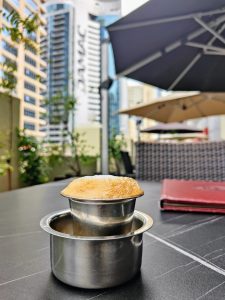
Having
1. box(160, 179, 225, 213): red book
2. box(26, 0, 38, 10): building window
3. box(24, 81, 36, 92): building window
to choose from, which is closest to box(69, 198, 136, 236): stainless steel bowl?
box(160, 179, 225, 213): red book

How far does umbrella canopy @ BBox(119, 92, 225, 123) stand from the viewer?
4.05 metres

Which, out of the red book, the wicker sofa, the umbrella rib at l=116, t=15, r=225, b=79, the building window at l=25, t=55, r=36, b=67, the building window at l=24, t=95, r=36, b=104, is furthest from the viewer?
the building window at l=24, t=95, r=36, b=104

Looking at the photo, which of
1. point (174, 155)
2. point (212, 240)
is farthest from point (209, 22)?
point (212, 240)

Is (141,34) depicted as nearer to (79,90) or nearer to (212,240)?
(212,240)

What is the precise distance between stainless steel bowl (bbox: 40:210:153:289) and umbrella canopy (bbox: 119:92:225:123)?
3822mm

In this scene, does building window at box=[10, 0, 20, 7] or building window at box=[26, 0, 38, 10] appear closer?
building window at box=[10, 0, 20, 7]

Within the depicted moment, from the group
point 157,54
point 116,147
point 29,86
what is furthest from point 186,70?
point 116,147

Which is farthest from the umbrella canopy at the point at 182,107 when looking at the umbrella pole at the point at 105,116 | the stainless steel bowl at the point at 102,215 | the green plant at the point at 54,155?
the stainless steel bowl at the point at 102,215

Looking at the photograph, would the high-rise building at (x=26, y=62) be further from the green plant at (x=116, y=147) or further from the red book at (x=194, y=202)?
the red book at (x=194, y=202)

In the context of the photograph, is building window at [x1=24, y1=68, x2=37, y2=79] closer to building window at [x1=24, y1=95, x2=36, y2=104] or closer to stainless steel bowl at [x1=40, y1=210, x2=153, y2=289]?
building window at [x1=24, y1=95, x2=36, y2=104]

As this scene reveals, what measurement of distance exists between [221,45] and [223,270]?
81.2 inches

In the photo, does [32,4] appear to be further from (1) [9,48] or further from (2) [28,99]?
(2) [28,99]

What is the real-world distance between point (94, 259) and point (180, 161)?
1.55 meters

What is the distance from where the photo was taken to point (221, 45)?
6.77ft
